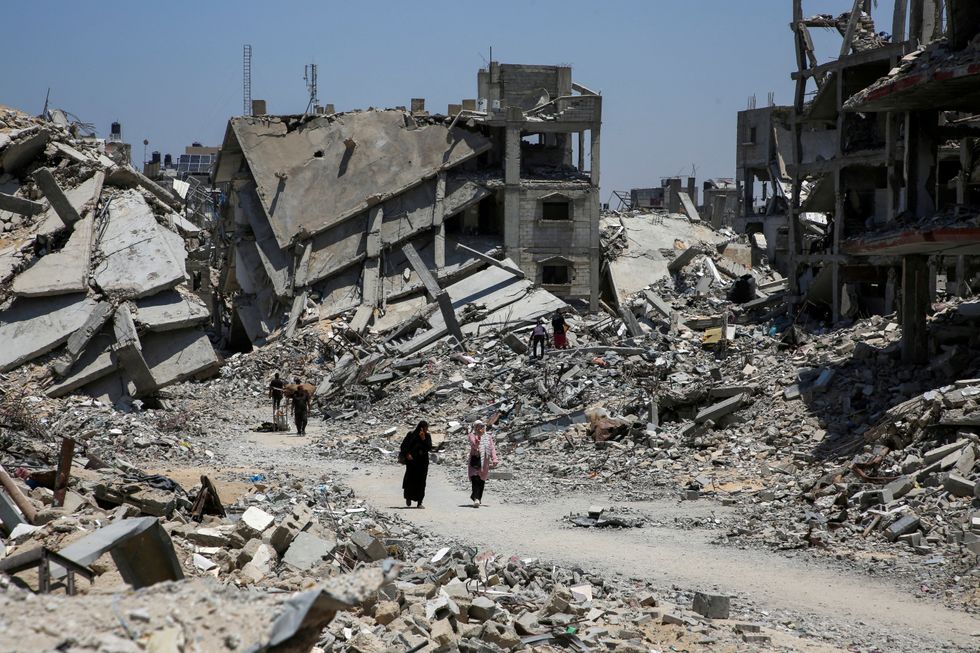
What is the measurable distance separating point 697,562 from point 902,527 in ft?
7.46

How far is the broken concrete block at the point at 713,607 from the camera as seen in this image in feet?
30.0

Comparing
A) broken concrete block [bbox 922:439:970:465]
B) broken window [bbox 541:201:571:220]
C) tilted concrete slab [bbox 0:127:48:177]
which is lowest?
broken concrete block [bbox 922:439:970:465]

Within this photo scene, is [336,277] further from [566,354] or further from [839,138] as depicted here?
[839,138]

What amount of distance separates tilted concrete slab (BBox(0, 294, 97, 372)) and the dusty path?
339 inches

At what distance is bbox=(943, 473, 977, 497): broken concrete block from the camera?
39.6 ft

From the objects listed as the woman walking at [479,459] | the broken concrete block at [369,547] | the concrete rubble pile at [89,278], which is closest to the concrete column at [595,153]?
the concrete rubble pile at [89,278]

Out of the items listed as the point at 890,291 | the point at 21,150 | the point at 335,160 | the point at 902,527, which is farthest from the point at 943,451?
the point at 335,160

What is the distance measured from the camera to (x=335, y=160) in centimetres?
3375

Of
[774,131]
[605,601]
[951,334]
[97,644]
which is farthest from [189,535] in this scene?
[774,131]

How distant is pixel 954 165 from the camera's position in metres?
30.2

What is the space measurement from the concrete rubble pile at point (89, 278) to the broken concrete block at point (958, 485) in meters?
16.7

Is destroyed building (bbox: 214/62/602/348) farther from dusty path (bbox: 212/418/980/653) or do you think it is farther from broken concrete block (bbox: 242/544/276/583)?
broken concrete block (bbox: 242/544/276/583)

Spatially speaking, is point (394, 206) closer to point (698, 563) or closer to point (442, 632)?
point (698, 563)

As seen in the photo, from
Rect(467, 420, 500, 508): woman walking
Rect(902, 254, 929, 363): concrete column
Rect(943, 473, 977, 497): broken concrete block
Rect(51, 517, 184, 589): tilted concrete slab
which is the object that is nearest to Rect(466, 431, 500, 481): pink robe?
Rect(467, 420, 500, 508): woman walking
